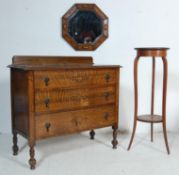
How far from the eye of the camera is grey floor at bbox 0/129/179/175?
8.46ft

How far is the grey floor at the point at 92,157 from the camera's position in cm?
258

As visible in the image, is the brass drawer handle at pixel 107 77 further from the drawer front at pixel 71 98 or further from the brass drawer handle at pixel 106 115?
the brass drawer handle at pixel 106 115

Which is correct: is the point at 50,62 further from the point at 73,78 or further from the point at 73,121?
the point at 73,121

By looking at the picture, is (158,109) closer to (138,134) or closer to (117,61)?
(138,134)

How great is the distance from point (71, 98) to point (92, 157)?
25.1 inches

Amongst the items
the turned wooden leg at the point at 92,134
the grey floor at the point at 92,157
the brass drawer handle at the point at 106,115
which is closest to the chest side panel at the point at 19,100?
the grey floor at the point at 92,157

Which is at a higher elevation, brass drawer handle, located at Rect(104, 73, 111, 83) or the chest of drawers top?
the chest of drawers top

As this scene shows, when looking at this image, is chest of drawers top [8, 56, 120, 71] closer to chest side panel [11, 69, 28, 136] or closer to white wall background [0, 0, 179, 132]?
chest side panel [11, 69, 28, 136]

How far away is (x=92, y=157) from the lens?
2.89 meters

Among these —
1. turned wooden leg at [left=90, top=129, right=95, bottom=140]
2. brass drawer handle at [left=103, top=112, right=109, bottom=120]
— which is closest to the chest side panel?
brass drawer handle at [left=103, top=112, right=109, bottom=120]

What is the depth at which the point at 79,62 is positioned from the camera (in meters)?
3.19

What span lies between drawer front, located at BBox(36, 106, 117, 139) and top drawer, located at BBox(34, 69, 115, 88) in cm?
27

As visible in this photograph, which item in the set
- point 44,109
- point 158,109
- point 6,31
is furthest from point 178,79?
point 6,31

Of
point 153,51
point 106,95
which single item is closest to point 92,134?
point 106,95
